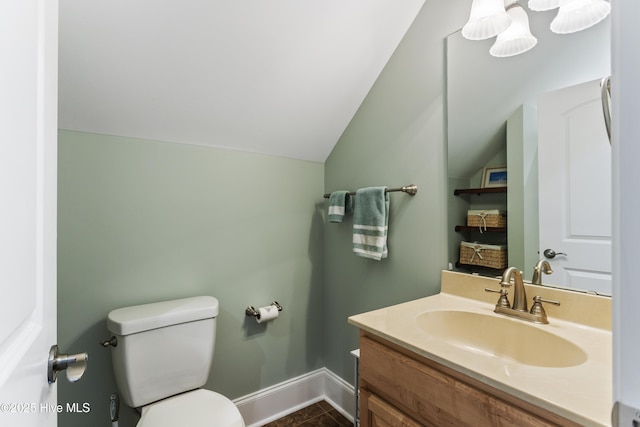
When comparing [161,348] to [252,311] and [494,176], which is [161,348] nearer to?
[252,311]

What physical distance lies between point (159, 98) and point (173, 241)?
0.69 meters

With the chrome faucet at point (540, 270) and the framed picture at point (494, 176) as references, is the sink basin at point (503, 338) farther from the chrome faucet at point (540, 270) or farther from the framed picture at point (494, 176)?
the framed picture at point (494, 176)

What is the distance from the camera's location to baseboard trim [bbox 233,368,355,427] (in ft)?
5.65

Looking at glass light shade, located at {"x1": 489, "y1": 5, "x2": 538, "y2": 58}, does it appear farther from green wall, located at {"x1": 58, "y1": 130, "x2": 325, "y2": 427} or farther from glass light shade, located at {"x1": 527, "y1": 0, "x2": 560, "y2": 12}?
green wall, located at {"x1": 58, "y1": 130, "x2": 325, "y2": 427}

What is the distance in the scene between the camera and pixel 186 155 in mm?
1539

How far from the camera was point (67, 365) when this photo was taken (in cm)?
57

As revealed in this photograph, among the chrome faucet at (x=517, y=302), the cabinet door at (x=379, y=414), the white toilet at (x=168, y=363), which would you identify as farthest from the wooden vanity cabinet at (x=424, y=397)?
the white toilet at (x=168, y=363)

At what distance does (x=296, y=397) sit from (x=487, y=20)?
222 cm

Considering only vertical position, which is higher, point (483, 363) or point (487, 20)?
point (487, 20)

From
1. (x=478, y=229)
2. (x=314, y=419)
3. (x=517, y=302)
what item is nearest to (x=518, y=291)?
(x=517, y=302)

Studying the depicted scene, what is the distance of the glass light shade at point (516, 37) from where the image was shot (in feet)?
3.56

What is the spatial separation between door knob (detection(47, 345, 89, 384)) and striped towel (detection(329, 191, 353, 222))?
52.9 inches

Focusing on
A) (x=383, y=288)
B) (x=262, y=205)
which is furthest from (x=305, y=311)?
(x=262, y=205)

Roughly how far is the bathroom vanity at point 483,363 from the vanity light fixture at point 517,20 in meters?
0.90
